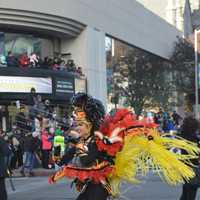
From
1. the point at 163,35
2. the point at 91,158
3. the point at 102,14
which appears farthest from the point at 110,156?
the point at 163,35

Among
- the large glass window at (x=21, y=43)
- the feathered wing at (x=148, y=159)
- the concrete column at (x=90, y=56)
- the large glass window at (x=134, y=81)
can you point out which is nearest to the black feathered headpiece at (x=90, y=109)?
the feathered wing at (x=148, y=159)

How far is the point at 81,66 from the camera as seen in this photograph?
118 ft

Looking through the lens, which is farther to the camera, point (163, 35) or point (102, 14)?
point (163, 35)

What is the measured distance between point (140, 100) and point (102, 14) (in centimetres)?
1400

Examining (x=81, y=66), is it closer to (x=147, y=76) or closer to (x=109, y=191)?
(x=147, y=76)

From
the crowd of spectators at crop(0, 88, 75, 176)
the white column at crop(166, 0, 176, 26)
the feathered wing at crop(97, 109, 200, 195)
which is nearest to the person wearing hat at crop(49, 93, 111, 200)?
the feathered wing at crop(97, 109, 200, 195)

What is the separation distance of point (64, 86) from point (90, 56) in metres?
3.74

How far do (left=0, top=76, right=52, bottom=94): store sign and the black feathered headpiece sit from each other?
82.3 feet

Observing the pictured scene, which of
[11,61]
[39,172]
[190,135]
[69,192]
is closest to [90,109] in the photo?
[190,135]

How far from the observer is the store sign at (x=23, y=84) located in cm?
3058

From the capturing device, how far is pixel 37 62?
32.2 m

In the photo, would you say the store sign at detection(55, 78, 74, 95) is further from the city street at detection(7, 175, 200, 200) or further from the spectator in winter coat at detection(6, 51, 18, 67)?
the city street at detection(7, 175, 200, 200)

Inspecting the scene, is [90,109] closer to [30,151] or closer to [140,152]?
[140,152]

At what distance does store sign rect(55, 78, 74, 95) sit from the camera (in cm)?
3291
